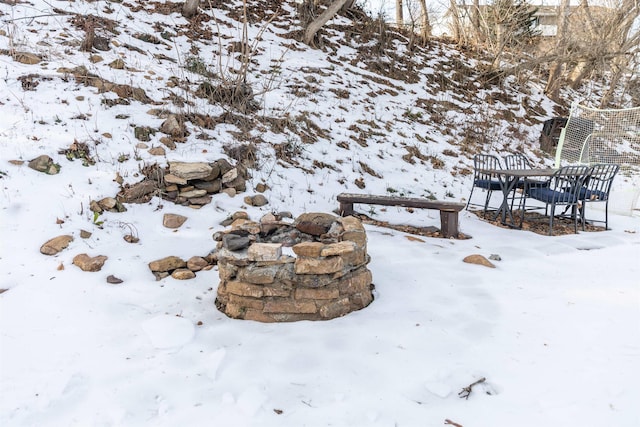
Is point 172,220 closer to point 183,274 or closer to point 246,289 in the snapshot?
point 183,274

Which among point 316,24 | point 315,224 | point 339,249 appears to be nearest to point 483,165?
point 315,224

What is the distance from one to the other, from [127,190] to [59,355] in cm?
194

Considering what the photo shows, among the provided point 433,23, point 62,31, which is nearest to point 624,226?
point 62,31

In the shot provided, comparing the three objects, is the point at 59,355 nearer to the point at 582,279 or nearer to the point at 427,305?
the point at 427,305

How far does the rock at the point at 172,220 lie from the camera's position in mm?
3449

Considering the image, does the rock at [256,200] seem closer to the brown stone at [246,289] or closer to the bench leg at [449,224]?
the brown stone at [246,289]

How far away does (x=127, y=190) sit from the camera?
3.64 meters

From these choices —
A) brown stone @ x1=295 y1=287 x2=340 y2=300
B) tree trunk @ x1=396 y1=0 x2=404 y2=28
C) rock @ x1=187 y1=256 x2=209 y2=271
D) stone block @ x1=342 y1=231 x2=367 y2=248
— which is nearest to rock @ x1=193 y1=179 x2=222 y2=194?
rock @ x1=187 y1=256 x2=209 y2=271

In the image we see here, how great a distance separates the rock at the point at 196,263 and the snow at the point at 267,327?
6 centimetres

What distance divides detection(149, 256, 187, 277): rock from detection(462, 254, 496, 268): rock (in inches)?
91.2

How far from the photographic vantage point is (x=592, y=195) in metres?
5.01

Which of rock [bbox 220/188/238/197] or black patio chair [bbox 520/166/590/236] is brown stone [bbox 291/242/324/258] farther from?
black patio chair [bbox 520/166/590/236]

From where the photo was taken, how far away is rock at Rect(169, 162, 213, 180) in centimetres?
382

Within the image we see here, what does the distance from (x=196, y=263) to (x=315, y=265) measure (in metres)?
1.05
